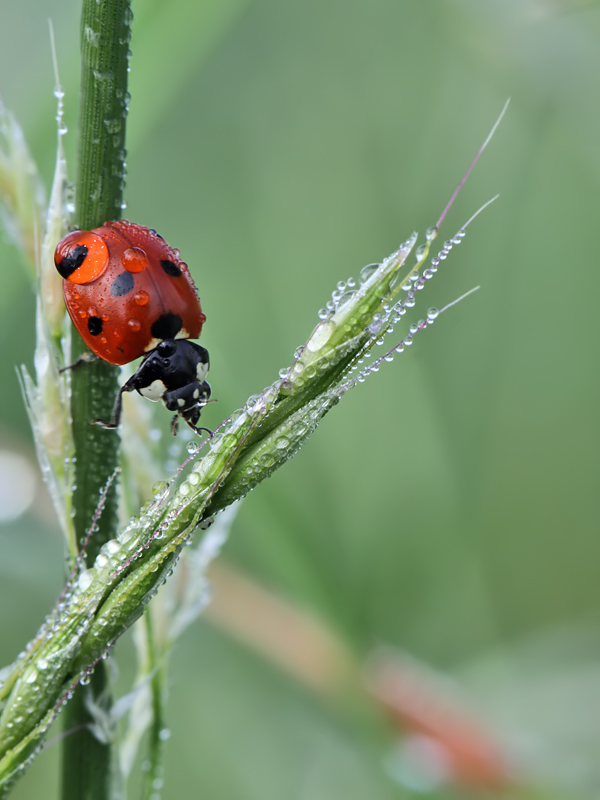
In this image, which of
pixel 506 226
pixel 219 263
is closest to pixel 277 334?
pixel 219 263

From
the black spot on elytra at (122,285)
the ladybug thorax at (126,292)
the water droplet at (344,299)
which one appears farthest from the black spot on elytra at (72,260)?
the water droplet at (344,299)

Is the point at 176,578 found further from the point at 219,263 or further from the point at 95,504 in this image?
the point at 219,263

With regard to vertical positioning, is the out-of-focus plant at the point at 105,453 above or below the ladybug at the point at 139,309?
below

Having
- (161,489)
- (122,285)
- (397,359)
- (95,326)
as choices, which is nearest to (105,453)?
(161,489)

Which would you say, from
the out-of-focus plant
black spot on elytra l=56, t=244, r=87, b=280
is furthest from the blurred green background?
the out-of-focus plant

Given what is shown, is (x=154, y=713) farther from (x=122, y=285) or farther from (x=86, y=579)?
(x=122, y=285)

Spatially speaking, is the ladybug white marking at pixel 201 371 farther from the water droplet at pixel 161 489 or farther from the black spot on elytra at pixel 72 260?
the water droplet at pixel 161 489

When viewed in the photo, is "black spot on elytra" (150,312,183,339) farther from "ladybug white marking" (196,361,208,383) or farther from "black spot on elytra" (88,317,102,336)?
"black spot on elytra" (88,317,102,336)
